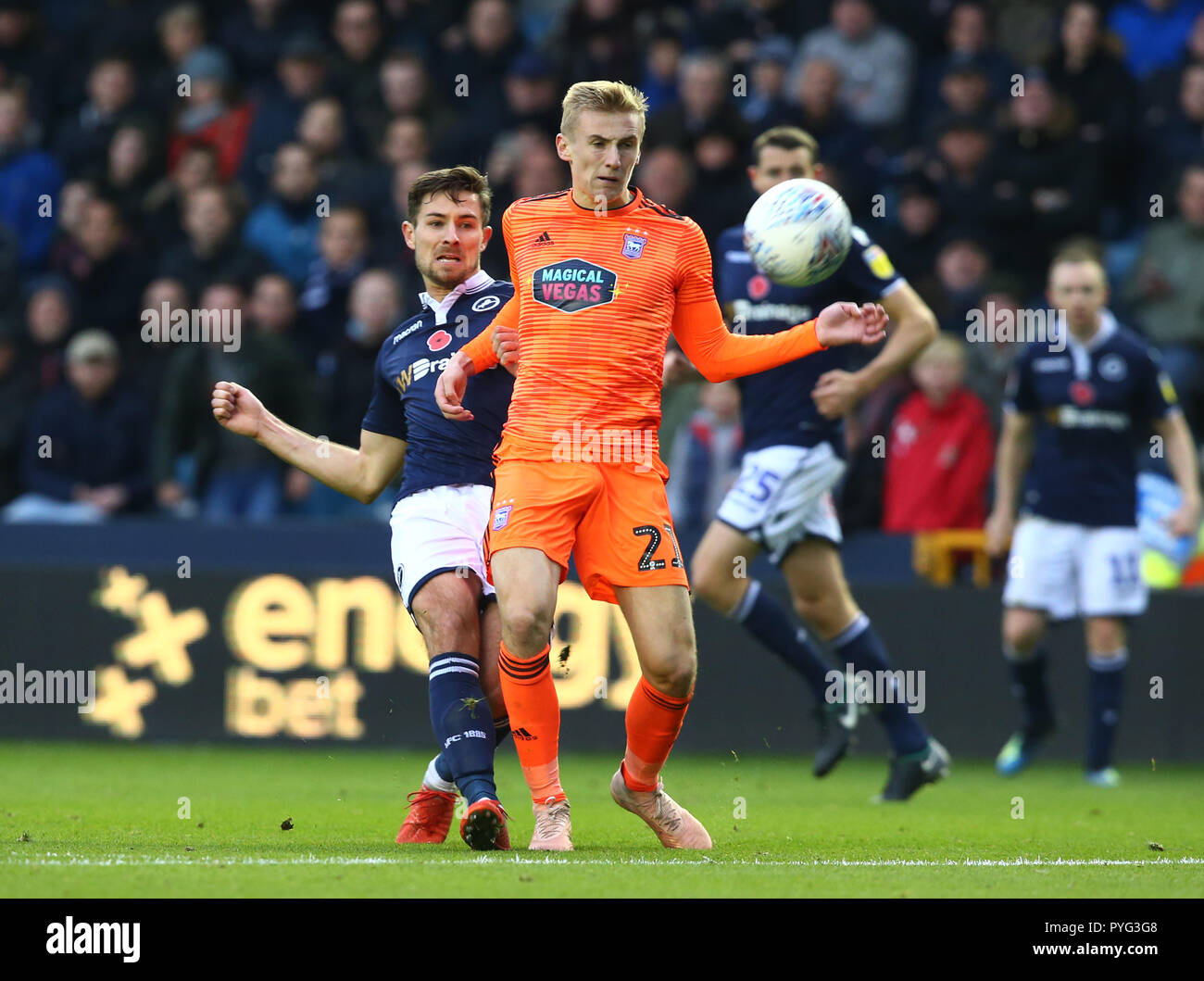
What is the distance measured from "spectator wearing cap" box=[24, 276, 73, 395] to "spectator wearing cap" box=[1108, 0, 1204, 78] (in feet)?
25.0

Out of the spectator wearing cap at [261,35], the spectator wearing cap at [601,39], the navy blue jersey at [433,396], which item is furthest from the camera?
the spectator wearing cap at [261,35]

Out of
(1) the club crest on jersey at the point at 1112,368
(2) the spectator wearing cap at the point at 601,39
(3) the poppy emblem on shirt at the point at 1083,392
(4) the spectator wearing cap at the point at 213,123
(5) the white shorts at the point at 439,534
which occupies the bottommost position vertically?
(5) the white shorts at the point at 439,534

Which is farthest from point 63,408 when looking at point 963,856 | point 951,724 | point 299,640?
point 963,856

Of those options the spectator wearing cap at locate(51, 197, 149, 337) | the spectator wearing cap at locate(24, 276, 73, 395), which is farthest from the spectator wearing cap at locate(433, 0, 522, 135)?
the spectator wearing cap at locate(24, 276, 73, 395)

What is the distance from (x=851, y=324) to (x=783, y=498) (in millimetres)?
2702

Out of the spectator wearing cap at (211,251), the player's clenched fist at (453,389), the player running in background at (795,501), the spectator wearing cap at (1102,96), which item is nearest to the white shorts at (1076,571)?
the player running in background at (795,501)

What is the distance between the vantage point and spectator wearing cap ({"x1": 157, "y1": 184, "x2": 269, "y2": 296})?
502 inches

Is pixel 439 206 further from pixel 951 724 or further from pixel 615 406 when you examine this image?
pixel 951 724

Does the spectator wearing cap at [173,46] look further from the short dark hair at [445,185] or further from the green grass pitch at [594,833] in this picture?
the short dark hair at [445,185]

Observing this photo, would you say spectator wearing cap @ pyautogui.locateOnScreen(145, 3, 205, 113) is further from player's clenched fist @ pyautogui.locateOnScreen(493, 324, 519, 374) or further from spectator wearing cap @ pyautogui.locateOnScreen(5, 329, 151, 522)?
player's clenched fist @ pyautogui.locateOnScreen(493, 324, 519, 374)

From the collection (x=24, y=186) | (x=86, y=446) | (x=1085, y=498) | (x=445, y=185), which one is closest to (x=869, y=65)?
(x=1085, y=498)

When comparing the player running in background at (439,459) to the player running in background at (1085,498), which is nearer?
the player running in background at (439,459)

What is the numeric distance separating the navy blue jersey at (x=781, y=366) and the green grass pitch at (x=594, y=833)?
1.65 m

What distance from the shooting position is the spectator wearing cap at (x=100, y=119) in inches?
552
